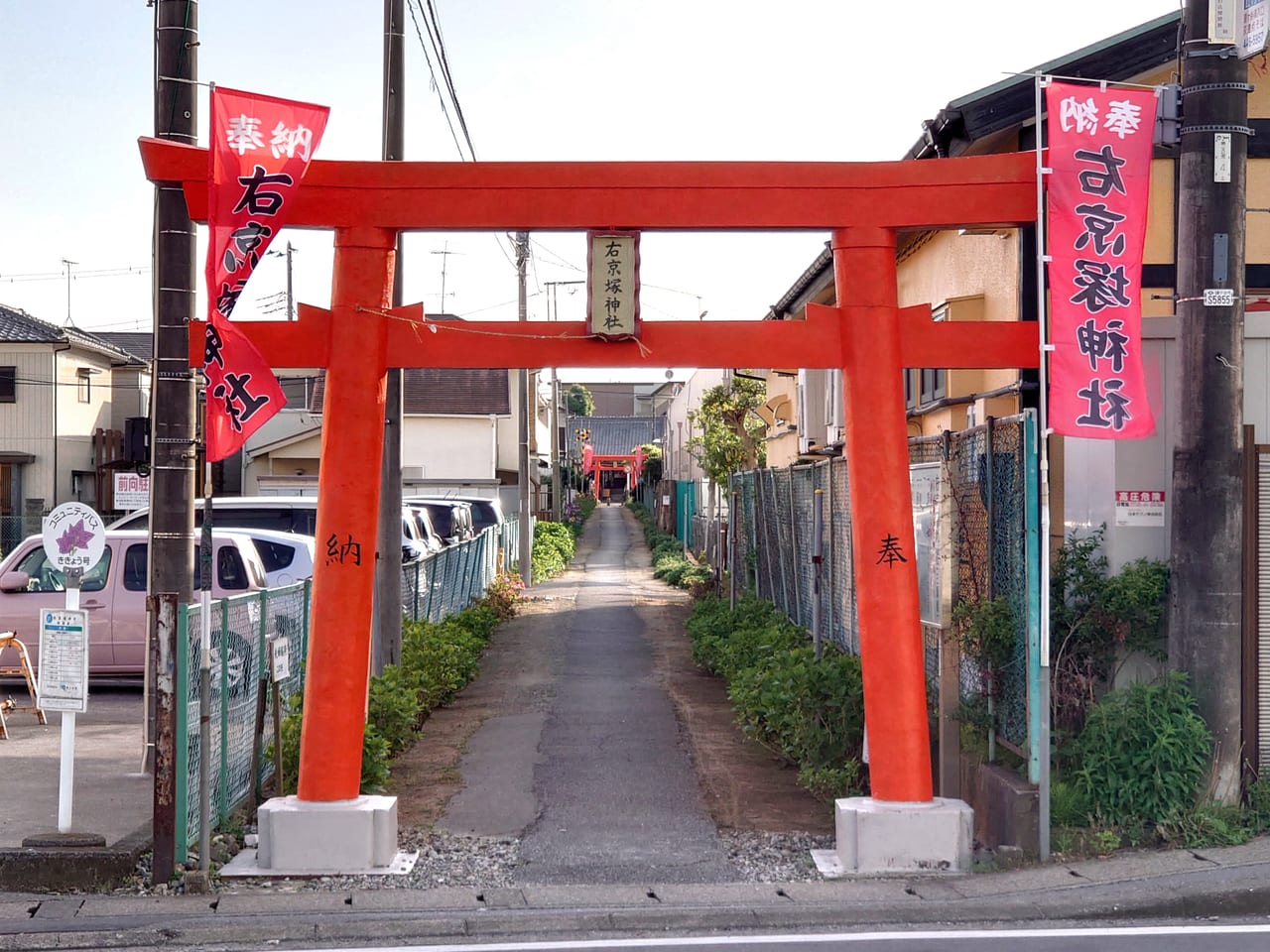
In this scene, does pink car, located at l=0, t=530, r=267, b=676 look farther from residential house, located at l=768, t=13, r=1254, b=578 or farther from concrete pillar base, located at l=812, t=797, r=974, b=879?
concrete pillar base, located at l=812, t=797, r=974, b=879

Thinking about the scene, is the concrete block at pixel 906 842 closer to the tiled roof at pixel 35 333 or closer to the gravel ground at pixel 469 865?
the gravel ground at pixel 469 865

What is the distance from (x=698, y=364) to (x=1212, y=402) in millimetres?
3006

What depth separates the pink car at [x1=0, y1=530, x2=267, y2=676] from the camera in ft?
45.5

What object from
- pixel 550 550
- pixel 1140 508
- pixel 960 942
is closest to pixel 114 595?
pixel 1140 508

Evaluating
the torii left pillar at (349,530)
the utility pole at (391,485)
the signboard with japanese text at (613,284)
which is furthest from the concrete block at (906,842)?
the utility pole at (391,485)

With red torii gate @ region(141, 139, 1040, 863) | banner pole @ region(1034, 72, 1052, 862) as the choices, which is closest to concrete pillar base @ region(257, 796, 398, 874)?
red torii gate @ region(141, 139, 1040, 863)

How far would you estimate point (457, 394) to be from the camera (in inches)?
1628

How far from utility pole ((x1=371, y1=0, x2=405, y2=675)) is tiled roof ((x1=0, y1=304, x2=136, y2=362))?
2360 cm

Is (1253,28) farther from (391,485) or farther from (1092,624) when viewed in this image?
(391,485)

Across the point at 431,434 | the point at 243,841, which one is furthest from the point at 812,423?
the point at 431,434

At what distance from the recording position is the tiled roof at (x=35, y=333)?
109 feet

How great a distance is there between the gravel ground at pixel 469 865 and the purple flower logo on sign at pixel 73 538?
1948 millimetres

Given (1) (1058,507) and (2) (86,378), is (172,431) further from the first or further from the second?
(2) (86,378)

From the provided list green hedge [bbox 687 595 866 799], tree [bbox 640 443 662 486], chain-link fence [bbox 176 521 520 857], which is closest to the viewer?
chain-link fence [bbox 176 521 520 857]
